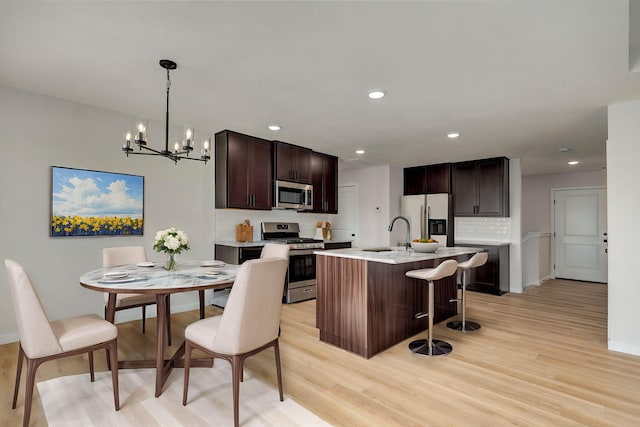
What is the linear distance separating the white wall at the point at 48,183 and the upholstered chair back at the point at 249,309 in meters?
2.31

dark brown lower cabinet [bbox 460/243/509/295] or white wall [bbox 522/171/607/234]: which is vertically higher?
white wall [bbox 522/171/607/234]

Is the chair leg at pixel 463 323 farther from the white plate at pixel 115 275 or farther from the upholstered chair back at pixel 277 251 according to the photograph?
the white plate at pixel 115 275

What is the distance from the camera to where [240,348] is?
198 centimetres

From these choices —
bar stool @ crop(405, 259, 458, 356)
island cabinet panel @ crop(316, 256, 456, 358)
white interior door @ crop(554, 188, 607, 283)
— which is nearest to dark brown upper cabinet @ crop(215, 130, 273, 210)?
island cabinet panel @ crop(316, 256, 456, 358)

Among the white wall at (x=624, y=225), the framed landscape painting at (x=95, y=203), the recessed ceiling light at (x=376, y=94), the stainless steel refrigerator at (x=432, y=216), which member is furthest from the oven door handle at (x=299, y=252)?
the white wall at (x=624, y=225)

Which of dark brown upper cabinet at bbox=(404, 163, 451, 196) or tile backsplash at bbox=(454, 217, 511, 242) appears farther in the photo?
dark brown upper cabinet at bbox=(404, 163, 451, 196)

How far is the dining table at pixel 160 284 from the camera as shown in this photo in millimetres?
2086

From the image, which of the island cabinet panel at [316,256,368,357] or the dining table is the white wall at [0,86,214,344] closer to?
the dining table

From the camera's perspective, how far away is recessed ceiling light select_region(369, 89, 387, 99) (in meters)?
2.93

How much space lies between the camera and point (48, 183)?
325 cm

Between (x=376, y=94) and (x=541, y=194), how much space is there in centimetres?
634

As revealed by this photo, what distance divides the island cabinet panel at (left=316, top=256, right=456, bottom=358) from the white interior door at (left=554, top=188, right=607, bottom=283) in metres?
5.45

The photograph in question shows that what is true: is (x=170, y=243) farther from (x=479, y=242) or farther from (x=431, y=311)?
(x=479, y=242)

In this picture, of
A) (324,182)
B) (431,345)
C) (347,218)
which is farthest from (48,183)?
(347,218)
